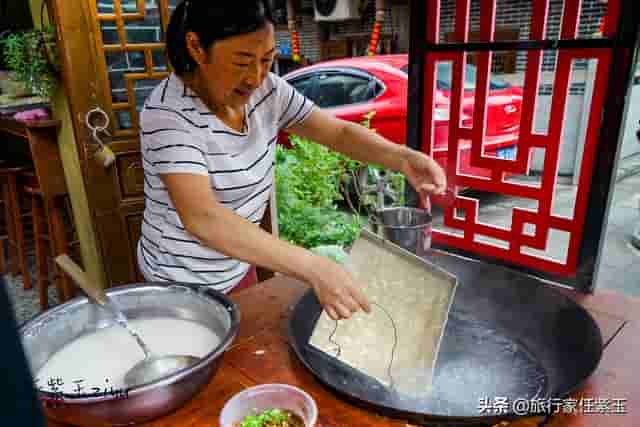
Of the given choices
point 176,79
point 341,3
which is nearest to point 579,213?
point 176,79

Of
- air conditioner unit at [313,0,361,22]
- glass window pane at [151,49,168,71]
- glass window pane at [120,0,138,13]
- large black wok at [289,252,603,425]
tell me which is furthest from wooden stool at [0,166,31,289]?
air conditioner unit at [313,0,361,22]

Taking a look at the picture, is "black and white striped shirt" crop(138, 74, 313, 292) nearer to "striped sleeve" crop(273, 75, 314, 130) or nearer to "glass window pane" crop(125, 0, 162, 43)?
"striped sleeve" crop(273, 75, 314, 130)

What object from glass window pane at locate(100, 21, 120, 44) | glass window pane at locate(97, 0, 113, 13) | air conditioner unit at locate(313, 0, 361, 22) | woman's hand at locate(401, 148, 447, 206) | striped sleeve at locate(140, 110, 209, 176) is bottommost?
woman's hand at locate(401, 148, 447, 206)

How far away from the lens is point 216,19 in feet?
3.71

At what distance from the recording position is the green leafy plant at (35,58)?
2.50m

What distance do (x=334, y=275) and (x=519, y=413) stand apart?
43 cm

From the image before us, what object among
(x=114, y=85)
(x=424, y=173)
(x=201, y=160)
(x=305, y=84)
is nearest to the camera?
(x=201, y=160)

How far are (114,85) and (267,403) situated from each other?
208 cm

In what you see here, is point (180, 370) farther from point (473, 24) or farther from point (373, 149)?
point (473, 24)

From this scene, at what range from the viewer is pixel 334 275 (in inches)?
38.2

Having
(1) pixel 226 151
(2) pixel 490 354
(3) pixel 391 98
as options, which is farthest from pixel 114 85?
(3) pixel 391 98

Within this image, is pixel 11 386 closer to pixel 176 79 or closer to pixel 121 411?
pixel 121 411

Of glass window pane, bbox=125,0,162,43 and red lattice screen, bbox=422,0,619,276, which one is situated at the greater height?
glass window pane, bbox=125,0,162,43

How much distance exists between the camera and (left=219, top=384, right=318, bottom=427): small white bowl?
0.91m
